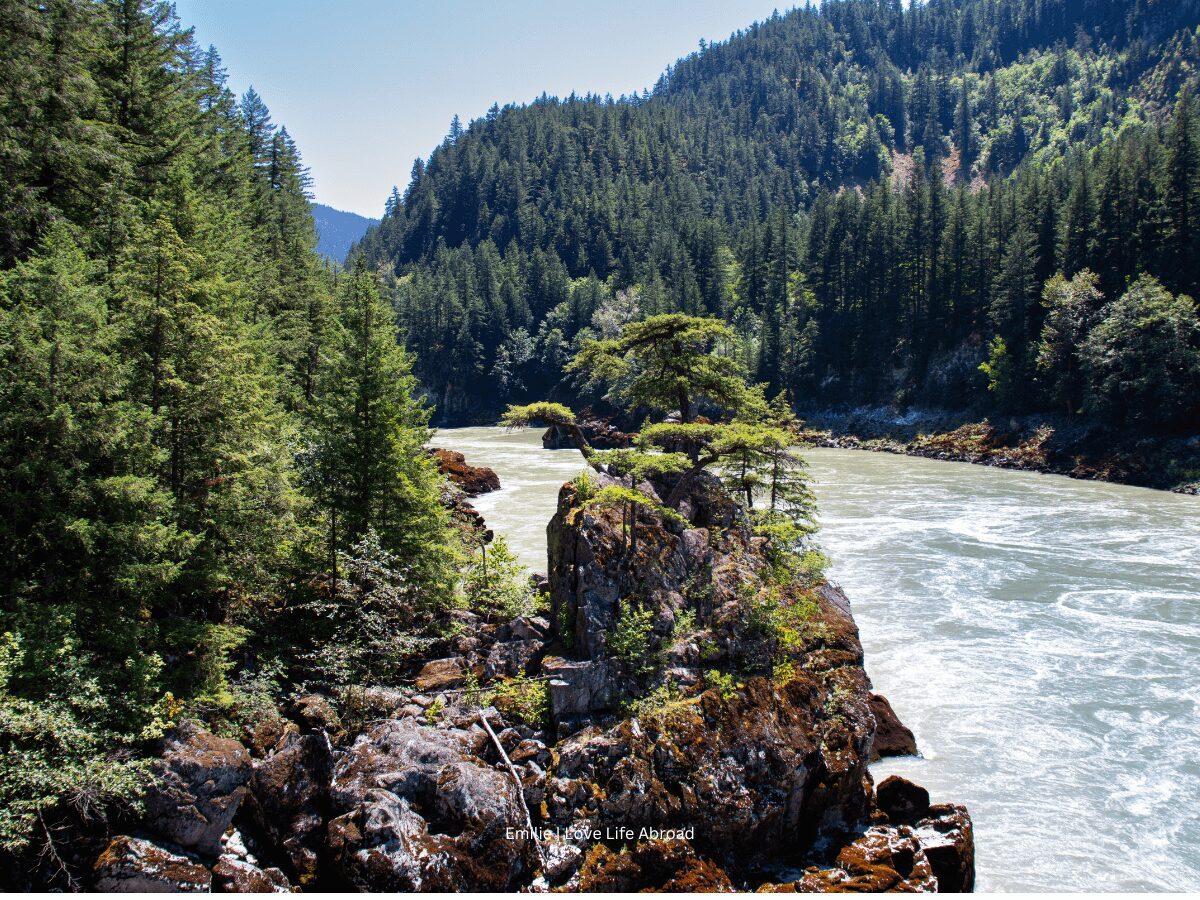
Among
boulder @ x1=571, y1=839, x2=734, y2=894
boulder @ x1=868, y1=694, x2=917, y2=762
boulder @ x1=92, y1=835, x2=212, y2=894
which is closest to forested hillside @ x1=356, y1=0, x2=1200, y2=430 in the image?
boulder @ x1=868, y1=694, x2=917, y2=762

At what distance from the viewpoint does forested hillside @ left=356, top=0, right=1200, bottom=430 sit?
6050 centimetres

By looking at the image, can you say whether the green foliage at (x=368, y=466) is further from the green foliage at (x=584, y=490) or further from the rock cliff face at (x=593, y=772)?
the green foliage at (x=584, y=490)

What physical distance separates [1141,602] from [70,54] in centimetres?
3981

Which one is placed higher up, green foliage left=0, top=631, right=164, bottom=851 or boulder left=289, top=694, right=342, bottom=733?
green foliage left=0, top=631, right=164, bottom=851

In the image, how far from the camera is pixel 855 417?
83188 mm

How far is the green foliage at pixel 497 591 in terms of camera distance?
19844mm

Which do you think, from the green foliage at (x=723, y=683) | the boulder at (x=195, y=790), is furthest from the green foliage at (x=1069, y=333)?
the boulder at (x=195, y=790)

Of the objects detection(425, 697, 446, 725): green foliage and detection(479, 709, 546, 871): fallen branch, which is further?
detection(425, 697, 446, 725): green foliage

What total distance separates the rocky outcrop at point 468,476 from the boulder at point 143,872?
36.2m

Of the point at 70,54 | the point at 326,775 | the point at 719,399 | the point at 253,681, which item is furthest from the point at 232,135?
the point at 326,775

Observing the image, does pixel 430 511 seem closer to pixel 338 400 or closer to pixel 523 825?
pixel 338 400

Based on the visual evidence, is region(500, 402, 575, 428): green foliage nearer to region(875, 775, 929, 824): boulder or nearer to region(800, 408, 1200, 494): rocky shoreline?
region(875, 775, 929, 824): boulder

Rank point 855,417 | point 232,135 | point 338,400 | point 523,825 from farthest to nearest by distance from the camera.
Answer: point 855,417, point 232,135, point 338,400, point 523,825

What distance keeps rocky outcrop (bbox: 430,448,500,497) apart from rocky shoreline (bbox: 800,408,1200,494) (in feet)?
94.9
